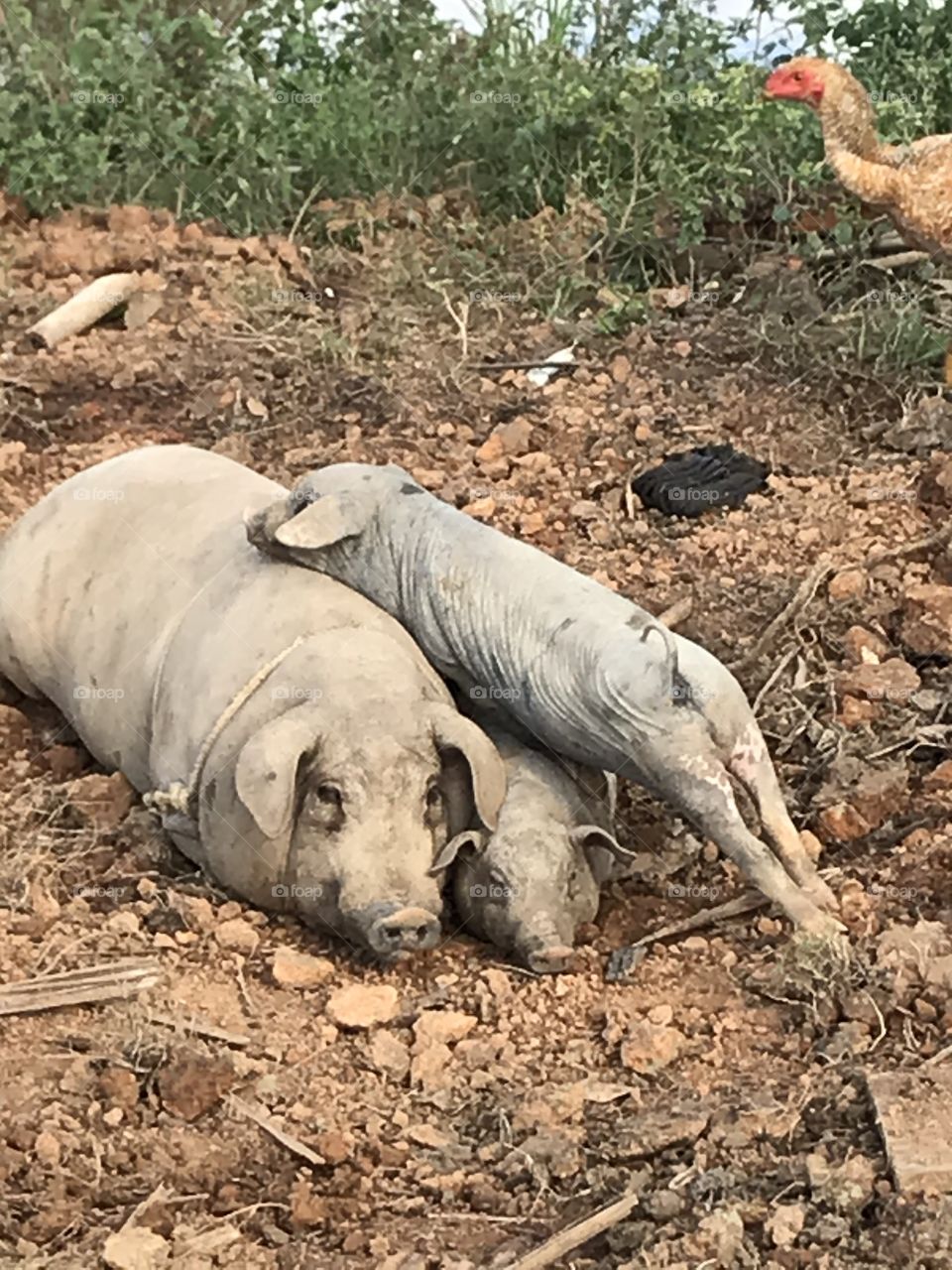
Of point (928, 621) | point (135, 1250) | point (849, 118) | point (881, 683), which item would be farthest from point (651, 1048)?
point (849, 118)

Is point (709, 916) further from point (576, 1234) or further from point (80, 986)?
point (80, 986)

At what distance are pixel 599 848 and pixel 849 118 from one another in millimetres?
3308

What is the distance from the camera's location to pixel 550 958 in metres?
3.60

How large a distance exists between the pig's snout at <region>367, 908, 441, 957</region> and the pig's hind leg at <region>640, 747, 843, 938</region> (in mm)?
580

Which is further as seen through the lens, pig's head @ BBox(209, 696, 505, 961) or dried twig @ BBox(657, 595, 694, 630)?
dried twig @ BBox(657, 595, 694, 630)

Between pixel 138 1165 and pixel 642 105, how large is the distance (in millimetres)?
5265

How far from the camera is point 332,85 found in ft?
26.0

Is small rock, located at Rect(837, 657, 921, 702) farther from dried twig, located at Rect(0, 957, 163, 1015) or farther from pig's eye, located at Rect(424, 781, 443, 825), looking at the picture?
dried twig, located at Rect(0, 957, 163, 1015)

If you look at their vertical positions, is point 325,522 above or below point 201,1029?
above

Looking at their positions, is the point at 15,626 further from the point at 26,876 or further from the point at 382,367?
the point at 382,367

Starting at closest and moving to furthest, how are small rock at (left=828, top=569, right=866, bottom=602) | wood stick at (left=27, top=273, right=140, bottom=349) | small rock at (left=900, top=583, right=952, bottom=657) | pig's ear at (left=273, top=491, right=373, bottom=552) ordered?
pig's ear at (left=273, top=491, right=373, bottom=552) < small rock at (left=900, top=583, right=952, bottom=657) < small rock at (left=828, top=569, right=866, bottom=602) < wood stick at (left=27, top=273, right=140, bottom=349)

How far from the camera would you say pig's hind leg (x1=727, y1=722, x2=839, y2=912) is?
3705 millimetres

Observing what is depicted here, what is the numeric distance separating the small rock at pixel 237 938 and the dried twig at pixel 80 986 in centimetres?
16

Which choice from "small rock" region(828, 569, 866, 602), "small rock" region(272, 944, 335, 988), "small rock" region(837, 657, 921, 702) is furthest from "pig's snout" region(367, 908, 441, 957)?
"small rock" region(828, 569, 866, 602)
